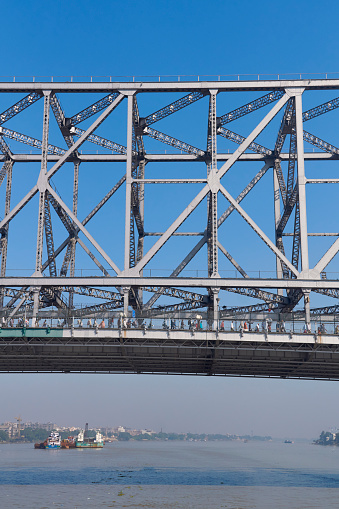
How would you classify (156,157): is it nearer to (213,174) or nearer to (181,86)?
(181,86)

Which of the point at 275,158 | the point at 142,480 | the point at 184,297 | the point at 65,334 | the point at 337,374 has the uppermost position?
the point at 275,158

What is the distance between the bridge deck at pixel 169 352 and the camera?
38.7 m

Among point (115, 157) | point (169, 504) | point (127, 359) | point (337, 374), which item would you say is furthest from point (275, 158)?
point (169, 504)

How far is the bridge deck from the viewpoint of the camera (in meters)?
38.7

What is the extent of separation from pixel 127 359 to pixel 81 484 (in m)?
28.4

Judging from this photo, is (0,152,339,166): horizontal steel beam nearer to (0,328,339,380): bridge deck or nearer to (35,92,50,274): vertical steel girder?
(35,92,50,274): vertical steel girder

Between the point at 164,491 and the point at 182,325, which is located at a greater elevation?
the point at 182,325

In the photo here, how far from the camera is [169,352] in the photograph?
42.2 m

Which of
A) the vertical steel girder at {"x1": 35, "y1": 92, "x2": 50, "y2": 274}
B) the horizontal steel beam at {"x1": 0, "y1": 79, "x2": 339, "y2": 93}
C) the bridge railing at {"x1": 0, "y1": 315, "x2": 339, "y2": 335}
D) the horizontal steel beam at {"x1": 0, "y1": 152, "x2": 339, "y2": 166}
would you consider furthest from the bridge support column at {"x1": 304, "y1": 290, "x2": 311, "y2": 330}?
the horizontal steel beam at {"x1": 0, "y1": 152, "x2": 339, "y2": 166}

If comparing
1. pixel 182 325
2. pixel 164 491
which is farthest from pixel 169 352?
pixel 164 491

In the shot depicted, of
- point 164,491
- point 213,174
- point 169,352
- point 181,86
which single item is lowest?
point 164,491

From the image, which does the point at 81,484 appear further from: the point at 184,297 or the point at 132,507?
the point at 184,297

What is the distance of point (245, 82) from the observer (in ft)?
159

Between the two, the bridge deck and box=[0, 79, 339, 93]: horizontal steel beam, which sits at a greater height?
box=[0, 79, 339, 93]: horizontal steel beam
